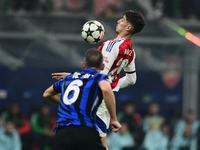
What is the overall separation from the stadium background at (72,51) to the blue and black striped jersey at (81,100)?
25.2ft

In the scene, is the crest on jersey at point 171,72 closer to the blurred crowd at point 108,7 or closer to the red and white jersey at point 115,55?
the blurred crowd at point 108,7

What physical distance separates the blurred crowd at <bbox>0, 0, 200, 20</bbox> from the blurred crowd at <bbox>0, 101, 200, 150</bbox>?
3.10 metres

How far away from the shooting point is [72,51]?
1370 centimetres

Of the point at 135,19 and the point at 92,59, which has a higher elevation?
the point at 135,19

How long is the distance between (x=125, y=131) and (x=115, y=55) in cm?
633

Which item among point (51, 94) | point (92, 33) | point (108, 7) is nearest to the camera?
point (51, 94)

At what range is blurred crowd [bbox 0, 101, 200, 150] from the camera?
1256cm

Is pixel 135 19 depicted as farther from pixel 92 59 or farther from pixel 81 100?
pixel 81 100

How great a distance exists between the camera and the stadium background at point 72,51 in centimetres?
1350

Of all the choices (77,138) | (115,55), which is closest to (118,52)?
(115,55)

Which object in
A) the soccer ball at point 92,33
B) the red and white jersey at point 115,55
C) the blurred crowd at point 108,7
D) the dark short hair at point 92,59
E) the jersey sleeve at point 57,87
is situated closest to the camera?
the dark short hair at point 92,59

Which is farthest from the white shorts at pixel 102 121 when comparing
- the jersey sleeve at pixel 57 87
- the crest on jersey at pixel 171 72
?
the crest on jersey at pixel 171 72

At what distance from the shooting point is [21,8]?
49.0 feet

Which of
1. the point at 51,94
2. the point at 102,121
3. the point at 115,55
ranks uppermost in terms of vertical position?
the point at 115,55
